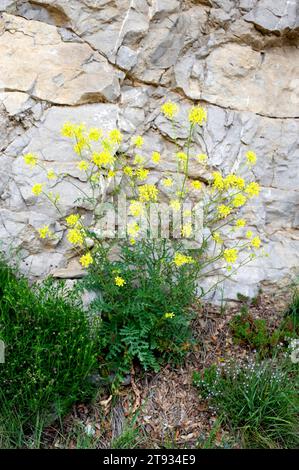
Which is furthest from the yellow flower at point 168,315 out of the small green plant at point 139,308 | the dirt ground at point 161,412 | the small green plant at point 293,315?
the small green plant at point 293,315

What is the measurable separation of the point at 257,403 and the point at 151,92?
3009 mm

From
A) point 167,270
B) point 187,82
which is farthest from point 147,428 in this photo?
point 187,82

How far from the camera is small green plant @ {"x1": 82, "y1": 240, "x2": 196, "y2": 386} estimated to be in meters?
3.85

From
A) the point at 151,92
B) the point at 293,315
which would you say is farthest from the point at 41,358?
the point at 151,92

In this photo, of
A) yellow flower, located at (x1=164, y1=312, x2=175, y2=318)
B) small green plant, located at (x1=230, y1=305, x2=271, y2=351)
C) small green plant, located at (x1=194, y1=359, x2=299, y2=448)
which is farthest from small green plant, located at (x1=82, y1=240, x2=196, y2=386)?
small green plant, located at (x1=230, y1=305, x2=271, y2=351)

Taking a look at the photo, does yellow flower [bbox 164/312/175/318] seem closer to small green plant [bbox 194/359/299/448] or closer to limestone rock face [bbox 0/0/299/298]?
small green plant [bbox 194/359/299/448]

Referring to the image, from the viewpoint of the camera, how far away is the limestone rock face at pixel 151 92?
4555 millimetres

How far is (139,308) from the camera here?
3.78 m

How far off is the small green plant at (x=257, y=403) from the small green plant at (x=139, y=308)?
16.5 inches

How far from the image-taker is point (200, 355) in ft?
14.1

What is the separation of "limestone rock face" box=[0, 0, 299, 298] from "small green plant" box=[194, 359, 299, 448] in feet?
3.47

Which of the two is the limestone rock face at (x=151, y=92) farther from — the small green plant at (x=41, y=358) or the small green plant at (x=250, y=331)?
the small green plant at (x=41, y=358)

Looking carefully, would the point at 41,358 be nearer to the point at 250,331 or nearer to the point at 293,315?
the point at 250,331
